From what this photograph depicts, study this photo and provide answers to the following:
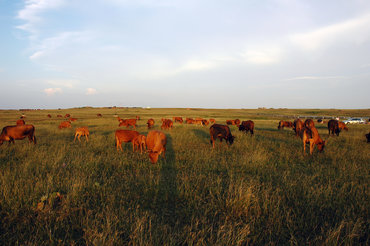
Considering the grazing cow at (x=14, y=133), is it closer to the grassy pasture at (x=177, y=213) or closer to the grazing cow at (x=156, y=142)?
the grassy pasture at (x=177, y=213)

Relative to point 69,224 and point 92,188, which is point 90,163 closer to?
point 92,188

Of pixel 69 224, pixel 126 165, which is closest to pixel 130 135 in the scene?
pixel 126 165

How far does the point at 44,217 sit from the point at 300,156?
388 inches

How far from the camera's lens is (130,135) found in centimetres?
979

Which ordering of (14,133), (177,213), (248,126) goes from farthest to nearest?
1. (248,126)
2. (14,133)
3. (177,213)

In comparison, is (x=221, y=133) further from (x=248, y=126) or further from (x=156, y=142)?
(x=248, y=126)

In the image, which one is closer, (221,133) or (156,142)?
(156,142)

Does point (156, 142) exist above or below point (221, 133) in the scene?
below

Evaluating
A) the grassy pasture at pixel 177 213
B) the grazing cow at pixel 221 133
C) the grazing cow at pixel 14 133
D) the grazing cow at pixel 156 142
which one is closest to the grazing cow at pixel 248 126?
the grazing cow at pixel 221 133

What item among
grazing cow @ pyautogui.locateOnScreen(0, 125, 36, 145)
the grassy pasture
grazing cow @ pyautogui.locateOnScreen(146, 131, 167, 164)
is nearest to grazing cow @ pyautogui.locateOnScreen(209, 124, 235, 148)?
grazing cow @ pyautogui.locateOnScreen(146, 131, 167, 164)

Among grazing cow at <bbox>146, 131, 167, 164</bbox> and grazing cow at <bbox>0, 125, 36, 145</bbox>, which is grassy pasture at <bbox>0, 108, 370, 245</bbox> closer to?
grazing cow at <bbox>146, 131, 167, 164</bbox>

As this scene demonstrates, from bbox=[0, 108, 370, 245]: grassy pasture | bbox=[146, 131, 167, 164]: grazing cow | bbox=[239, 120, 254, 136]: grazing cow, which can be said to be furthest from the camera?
bbox=[239, 120, 254, 136]: grazing cow

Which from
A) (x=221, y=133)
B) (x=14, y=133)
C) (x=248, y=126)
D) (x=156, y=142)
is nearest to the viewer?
(x=156, y=142)

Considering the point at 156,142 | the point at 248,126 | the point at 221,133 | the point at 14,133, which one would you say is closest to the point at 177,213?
Answer: the point at 156,142
